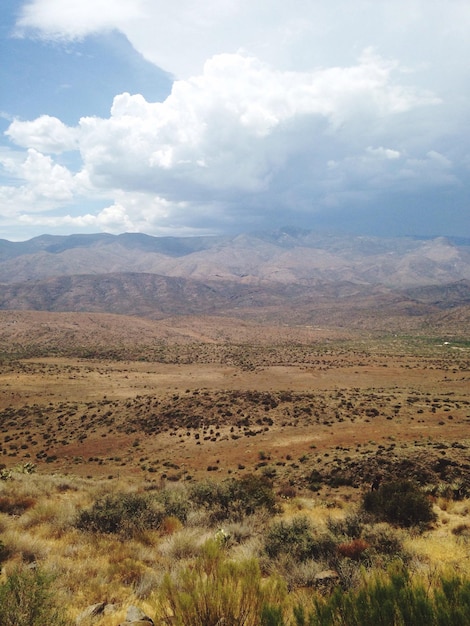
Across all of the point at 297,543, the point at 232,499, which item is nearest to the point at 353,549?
the point at 297,543

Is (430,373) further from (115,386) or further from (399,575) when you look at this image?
(399,575)

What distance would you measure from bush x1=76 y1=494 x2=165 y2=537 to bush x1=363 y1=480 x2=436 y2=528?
602 cm

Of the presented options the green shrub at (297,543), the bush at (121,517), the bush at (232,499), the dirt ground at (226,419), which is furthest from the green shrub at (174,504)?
the dirt ground at (226,419)

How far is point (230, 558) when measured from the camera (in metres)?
6.85

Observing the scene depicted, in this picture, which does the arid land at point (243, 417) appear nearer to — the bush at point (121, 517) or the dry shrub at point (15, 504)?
the bush at point (121, 517)

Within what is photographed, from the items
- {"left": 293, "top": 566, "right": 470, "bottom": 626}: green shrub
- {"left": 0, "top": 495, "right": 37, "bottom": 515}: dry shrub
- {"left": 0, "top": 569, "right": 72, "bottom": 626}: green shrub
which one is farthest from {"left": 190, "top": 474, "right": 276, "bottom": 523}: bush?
{"left": 293, "top": 566, "right": 470, "bottom": 626}: green shrub

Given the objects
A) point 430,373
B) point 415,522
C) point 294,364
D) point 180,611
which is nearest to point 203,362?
point 294,364

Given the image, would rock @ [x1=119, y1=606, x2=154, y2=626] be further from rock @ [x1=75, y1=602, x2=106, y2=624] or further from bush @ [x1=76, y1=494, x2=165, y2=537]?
bush @ [x1=76, y1=494, x2=165, y2=537]

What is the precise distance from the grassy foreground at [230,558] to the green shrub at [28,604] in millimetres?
17

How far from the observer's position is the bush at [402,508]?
32.9 ft

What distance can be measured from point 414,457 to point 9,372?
51.5m

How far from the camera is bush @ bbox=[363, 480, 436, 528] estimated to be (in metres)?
10.0

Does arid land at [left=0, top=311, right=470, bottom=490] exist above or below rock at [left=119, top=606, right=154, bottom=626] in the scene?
below

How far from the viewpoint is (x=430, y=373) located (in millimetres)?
49781
